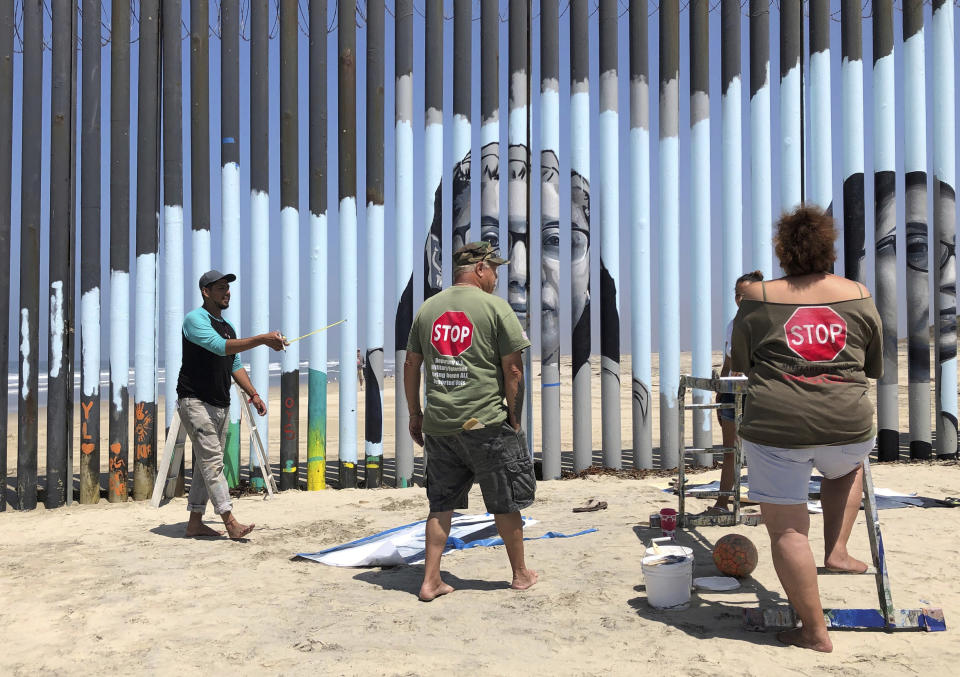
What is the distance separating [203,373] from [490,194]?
301 cm

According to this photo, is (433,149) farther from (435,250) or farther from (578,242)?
(578,242)

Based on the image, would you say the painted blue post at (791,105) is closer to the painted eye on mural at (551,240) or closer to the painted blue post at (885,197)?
the painted blue post at (885,197)

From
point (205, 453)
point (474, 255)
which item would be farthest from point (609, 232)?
point (205, 453)

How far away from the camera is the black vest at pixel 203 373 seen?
5.00m

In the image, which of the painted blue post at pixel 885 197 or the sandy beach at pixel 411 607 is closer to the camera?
the sandy beach at pixel 411 607

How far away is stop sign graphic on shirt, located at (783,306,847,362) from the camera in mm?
2799

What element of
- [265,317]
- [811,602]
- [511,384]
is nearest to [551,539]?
[511,384]

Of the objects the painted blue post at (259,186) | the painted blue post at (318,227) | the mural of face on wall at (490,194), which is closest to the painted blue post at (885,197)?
the mural of face on wall at (490,194)

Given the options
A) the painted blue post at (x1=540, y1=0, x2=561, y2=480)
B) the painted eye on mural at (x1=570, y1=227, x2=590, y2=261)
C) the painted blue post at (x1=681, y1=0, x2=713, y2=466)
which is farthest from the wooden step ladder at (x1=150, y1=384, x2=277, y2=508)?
the painted blue post at (x1=681, y1=0, x2=713, y2=466)

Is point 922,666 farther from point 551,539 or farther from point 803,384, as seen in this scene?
point 551,539

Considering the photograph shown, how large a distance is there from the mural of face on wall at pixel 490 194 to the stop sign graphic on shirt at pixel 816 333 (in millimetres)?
4178

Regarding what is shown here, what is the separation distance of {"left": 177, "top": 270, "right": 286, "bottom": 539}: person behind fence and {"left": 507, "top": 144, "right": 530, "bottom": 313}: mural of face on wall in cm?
250

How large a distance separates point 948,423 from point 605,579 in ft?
16.4

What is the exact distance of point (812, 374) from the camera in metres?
2.80
